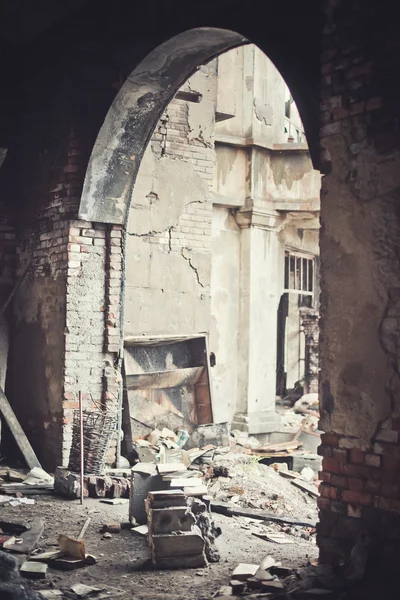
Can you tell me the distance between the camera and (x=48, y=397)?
22.9ft

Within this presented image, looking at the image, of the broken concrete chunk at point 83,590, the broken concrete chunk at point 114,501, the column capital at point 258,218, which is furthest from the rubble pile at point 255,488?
the column capital at point 258,218

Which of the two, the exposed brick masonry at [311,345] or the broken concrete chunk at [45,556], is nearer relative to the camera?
the broken concrete chunk at [45,556]

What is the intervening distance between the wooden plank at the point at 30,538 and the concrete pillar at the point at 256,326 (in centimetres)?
613

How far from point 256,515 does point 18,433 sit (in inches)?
105

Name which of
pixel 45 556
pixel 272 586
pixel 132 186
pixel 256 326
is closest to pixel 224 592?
pixel 272 586

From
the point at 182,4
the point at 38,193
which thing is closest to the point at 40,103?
the point at 38,193

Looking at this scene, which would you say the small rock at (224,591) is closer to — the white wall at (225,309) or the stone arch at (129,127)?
the stone arch at (129,127)

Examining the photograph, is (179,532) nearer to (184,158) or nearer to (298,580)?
(298,580)

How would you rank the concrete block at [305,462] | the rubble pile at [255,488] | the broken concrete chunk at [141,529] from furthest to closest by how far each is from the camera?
the concrete block at [305,462], the rubble pile at [255,488], the broken concrete chunk at [141,529]

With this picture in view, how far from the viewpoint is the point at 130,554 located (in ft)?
14.9

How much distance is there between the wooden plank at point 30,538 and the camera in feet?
14.4

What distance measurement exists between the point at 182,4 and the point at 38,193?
2.54m

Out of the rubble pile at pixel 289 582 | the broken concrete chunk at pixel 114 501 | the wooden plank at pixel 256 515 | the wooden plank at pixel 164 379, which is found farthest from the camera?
the wooden plank at pixel 164 379

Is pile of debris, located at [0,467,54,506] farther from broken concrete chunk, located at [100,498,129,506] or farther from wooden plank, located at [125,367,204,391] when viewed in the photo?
wooden plank, located at [125,367,204,391]
